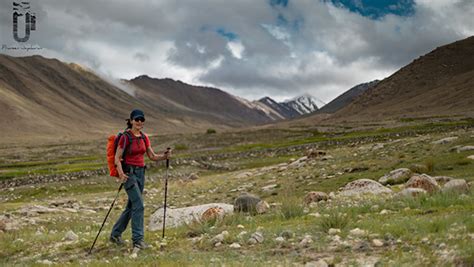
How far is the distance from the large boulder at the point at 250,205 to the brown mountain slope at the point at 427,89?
405ft

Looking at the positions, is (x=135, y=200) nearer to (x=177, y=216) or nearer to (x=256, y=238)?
(x=256, y=238)

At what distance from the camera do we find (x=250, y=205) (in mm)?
14703

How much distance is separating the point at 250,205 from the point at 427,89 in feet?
549

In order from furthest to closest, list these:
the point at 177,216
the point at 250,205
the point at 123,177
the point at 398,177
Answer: the point at 398,177, the point at 177,216, the point at 250,205, the point at 123,177

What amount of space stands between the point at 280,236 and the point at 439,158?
16239 millimetres

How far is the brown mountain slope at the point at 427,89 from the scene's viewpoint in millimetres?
139750

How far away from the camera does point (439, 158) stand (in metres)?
22.8

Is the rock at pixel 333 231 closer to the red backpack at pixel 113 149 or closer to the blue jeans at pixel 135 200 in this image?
the blue jeans at pixel 135 200

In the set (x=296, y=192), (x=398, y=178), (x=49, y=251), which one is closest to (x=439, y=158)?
(x=398, y=178)

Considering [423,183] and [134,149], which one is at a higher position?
[134,149]

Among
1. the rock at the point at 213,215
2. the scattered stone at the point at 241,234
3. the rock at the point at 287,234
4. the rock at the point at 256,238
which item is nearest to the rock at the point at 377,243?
the rock at the point at 287,234

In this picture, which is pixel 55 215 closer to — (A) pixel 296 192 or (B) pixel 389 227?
(A) pixel 296 192

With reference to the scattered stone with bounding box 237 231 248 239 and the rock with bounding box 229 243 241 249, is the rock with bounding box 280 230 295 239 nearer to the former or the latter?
the scattered stone with bounding box 237 231 248 239

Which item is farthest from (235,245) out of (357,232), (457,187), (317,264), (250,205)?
(457,187)
